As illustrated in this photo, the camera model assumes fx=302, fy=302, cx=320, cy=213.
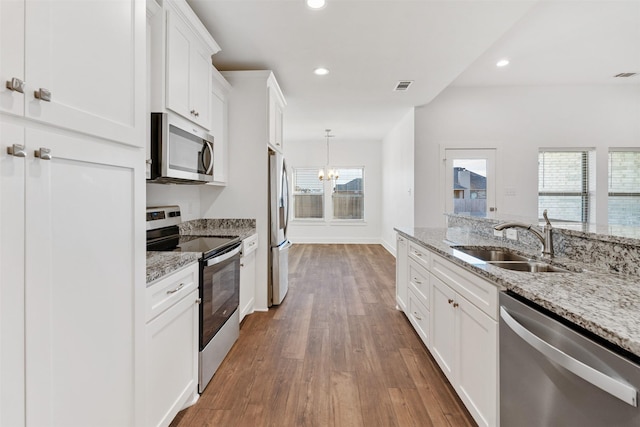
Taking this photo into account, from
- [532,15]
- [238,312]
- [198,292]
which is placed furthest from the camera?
[532,15]

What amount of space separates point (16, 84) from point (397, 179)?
5894 millimetres

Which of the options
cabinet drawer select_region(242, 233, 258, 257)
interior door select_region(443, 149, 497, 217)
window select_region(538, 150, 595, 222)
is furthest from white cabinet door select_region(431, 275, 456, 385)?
window select_region(538, 150, 595, 222)

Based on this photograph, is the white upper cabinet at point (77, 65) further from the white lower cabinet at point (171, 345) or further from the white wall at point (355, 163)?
the white wall at point (355, 163)

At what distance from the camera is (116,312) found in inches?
42.6

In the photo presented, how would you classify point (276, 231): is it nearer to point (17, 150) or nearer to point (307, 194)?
point (17, 150)

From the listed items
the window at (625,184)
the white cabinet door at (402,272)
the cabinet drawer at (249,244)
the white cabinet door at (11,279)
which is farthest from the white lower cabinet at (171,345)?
the window at (625,184)

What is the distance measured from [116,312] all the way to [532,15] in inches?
152

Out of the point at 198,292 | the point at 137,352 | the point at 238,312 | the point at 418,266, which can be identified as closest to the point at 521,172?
the point at 418,266

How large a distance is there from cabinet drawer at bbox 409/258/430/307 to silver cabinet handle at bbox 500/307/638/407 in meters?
1.17

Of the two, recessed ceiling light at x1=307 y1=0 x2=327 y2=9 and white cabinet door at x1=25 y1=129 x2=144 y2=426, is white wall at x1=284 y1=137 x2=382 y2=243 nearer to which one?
recessed ceiling light at x1=307 y1=0 x2=327 y2=9

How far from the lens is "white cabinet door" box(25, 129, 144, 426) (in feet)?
2.59

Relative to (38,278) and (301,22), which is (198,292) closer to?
(38,278)

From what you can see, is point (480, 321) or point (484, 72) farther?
point (484, 72)

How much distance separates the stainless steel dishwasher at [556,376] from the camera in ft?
2.49
